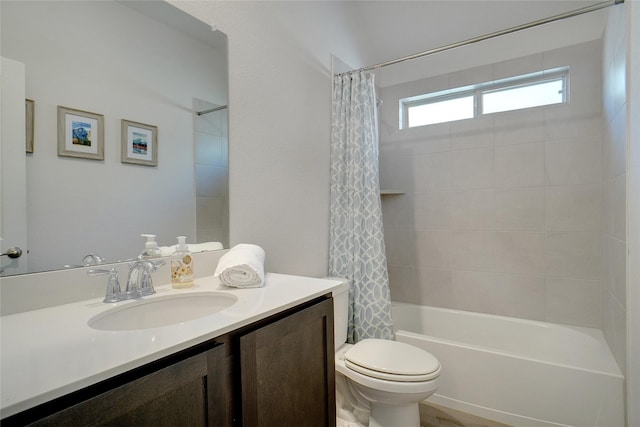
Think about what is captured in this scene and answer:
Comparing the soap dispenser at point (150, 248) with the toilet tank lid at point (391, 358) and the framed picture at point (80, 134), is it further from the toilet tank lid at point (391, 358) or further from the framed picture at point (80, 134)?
the toilet tank lid at point (391, 358)

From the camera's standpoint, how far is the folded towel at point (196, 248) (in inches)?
47.2

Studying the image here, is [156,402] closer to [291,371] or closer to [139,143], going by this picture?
[291,371]

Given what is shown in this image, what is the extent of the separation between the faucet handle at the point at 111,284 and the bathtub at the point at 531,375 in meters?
1.70

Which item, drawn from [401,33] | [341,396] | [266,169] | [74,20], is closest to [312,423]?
[341,396]

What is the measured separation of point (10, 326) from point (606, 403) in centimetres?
237

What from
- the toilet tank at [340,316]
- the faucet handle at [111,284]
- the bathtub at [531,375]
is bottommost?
the bathtub at [531,375]

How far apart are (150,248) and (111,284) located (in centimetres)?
19

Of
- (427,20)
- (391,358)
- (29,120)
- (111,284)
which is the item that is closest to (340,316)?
(391,358)

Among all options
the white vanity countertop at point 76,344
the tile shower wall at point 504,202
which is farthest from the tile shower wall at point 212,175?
the tile shower wall at point 504,202

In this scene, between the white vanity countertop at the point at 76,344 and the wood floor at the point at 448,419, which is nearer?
the white vanity countertop at the point at 76,344

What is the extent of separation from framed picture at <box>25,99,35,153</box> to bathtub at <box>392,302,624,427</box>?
6.75 ft

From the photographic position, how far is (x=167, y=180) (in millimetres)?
1231

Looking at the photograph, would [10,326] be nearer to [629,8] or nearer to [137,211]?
[137,211]

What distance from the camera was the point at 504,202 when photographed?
2379mm
